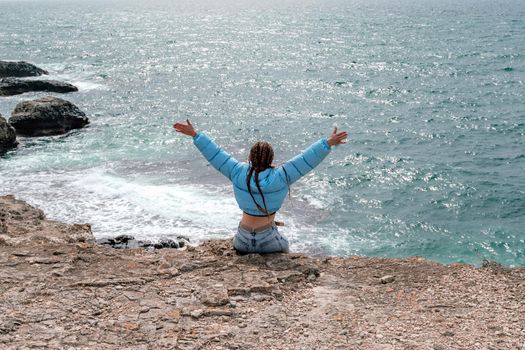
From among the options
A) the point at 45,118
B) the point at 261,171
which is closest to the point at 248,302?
the point at 261,171

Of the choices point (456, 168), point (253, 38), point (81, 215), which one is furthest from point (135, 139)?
A: point (253, 38)

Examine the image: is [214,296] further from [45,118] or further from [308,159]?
[45,118]

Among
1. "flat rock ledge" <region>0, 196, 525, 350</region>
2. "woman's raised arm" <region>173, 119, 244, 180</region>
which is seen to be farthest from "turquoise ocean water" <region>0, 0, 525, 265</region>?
"woman's raised arm" <region>173, 119, 244, 180</region>

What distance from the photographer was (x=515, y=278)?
7.66m

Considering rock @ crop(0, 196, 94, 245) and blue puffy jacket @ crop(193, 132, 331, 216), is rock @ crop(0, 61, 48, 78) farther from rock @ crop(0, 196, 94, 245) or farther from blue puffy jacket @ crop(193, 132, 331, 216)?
blue puffy jacket @ crop(193, 132, 331, 216)

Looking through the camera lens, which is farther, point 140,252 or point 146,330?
point 140,252

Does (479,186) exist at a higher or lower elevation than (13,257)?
lower

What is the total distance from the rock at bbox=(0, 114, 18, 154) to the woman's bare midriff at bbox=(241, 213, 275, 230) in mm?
22776

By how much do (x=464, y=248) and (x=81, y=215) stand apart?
13.3m

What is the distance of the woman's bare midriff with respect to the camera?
7980mm

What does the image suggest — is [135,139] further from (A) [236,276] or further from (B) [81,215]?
(A) [236,276]

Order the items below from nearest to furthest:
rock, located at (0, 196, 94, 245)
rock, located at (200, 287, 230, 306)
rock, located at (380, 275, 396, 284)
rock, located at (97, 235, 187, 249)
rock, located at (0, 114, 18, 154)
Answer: rock, located at (200, 287, 230, 306) < rock, located at (380, 275, 396, 284) < rock, located at (0, 196, 94, 245) < rock, located at (97, 235, 187, 249) < rock, located at (0, 114, 18, 154)

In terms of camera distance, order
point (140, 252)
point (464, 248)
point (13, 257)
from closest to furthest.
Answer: point (13, 257) < point (140, 252) < point (464, 248)

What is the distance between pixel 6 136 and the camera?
2738 cm
